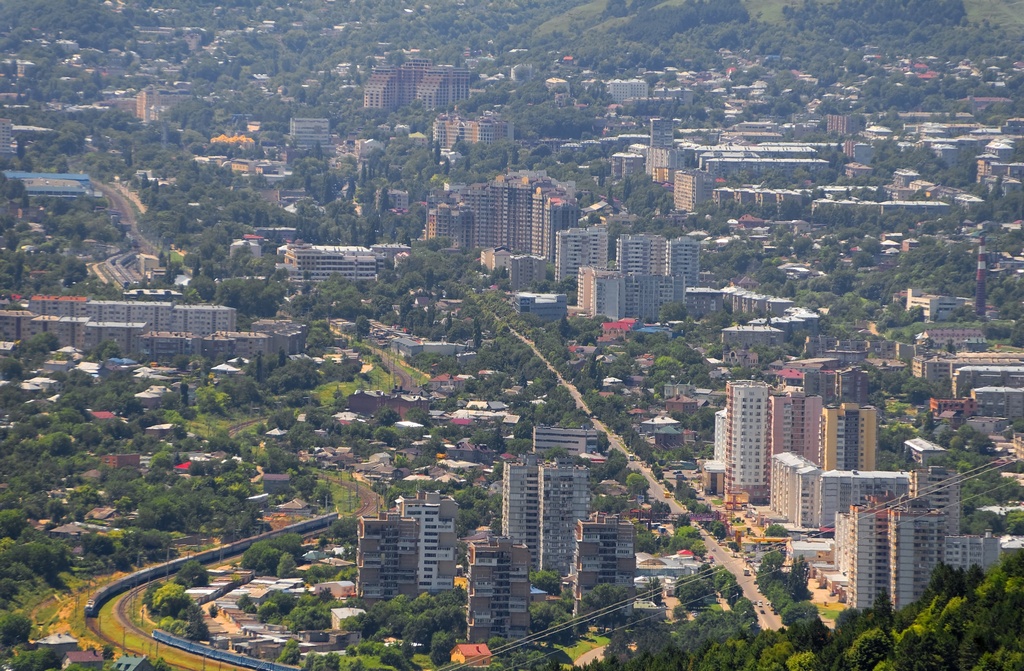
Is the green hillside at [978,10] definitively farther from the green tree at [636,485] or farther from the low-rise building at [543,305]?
the green tree at [636,485]

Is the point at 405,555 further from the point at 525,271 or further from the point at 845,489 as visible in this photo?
the point at 525,271

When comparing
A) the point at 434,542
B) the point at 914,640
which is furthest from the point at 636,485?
the point at 914,640

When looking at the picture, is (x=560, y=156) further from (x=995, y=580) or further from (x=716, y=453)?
(x=995, y=580)

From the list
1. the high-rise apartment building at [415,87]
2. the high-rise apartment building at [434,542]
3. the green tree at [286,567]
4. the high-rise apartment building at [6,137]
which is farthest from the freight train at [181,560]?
the high-rise apartment building at [415,87]

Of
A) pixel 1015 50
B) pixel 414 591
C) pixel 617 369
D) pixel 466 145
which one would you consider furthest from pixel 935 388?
pixel 1015 50

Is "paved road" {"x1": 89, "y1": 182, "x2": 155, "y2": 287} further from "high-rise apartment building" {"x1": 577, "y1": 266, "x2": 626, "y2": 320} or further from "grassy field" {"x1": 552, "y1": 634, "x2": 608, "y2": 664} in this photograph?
"grassy field" {"x1": 552, "y1": 634, "x2": 608, "y2": 664}

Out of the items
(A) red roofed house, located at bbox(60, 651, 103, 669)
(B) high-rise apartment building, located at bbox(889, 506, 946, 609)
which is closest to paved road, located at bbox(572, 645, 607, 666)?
(B) high-rise apartment building, located at bbox(889, 506, 946, 609)
